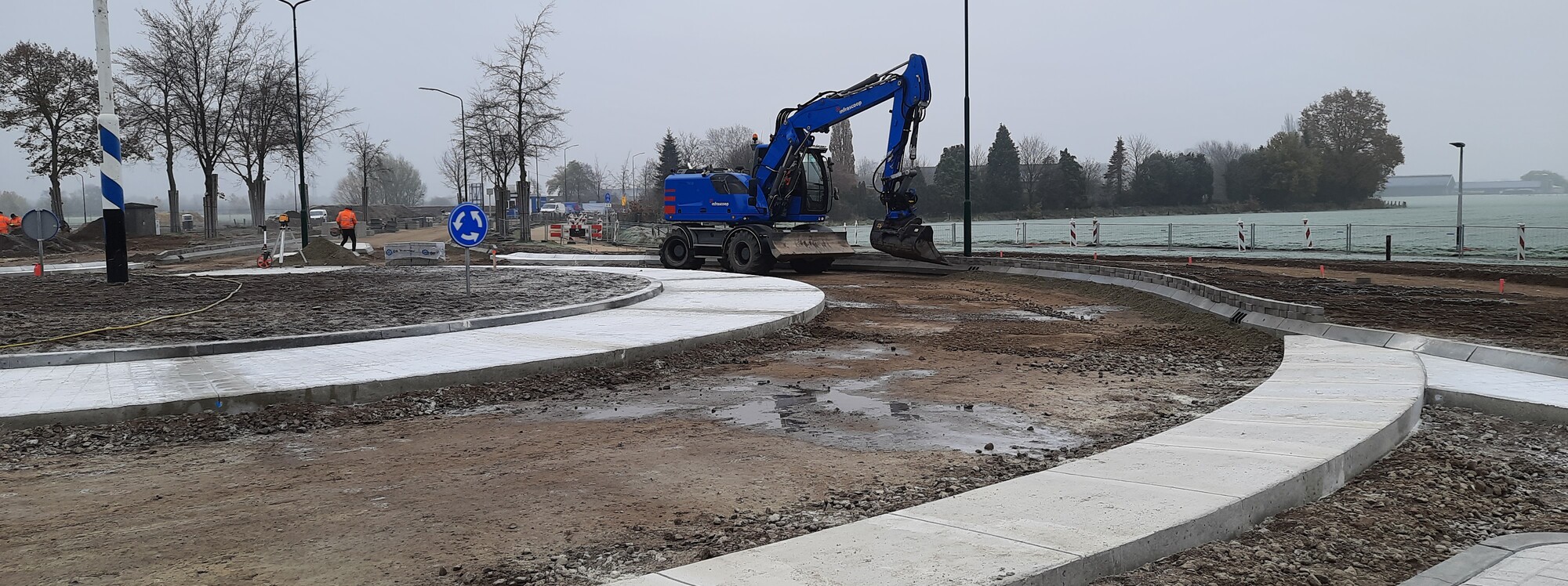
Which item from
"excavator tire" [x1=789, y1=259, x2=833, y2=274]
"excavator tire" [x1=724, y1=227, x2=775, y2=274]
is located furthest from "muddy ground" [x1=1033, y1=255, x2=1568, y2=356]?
"excavator tire" [x1=724, y1=227, x2=775, y2=274]

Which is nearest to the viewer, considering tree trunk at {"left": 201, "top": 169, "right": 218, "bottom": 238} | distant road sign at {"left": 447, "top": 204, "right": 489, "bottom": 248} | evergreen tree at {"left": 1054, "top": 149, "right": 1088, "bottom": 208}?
distant road sign at {"left": 447, "top": 204, "right": 489, "bottom": 248}

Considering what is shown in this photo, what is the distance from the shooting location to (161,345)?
1054cm

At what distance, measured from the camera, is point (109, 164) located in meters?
17.7

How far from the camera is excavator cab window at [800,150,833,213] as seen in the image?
2541cm

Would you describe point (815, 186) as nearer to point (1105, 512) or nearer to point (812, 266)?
point (812, 266)

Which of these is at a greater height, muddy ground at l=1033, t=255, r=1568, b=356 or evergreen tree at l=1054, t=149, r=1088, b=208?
evergreen tree at l=1054, t=149, r=1088, b=208

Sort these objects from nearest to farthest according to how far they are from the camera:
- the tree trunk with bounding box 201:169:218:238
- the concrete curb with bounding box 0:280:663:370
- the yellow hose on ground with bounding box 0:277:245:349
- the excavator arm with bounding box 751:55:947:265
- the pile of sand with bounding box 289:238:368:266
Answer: the concrete curb with bounding box 0:280:663:370, the yellow hose on ground with bounding box 0:277:245:349, the excavator arm with bounding box 751:55:947:265, the pile of sand with bounding box 289:238:368:266, the tree trunk with bounding box 201:169:218:238

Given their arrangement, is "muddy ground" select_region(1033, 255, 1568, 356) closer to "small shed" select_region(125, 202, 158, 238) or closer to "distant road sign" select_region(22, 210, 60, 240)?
"distant road sign" select_region(22, 210, 60, 240)

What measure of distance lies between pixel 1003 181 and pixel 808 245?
266ft

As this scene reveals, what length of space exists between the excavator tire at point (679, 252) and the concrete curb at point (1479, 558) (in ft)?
72.7

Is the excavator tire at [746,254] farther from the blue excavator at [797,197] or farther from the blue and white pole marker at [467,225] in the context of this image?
the blue and white pole marker at [467,225]

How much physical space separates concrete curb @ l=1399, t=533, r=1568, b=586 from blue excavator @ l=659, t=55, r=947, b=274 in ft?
61.2

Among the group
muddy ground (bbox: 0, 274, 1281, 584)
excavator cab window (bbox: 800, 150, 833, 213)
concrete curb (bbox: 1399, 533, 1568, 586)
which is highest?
excavator cab window (bbox: 800, 150, 833, 213)

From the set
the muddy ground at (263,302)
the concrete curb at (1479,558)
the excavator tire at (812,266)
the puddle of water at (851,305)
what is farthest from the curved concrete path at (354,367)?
the excavator tire at (812,266)
